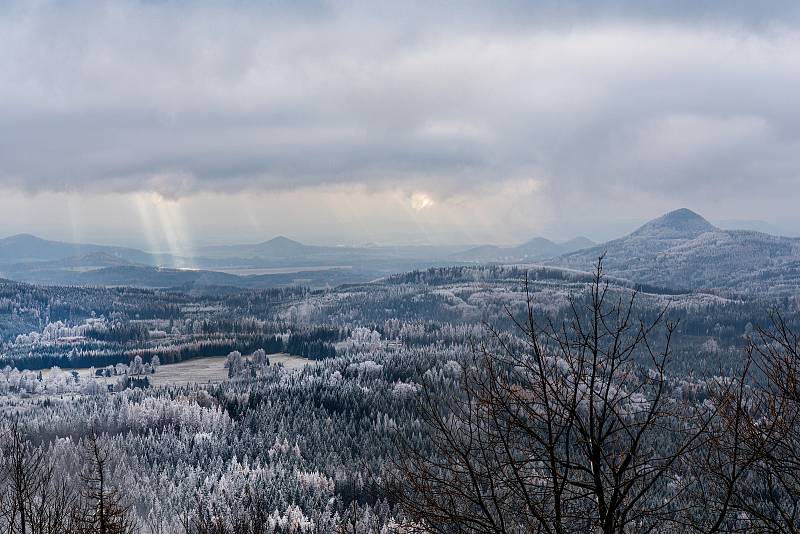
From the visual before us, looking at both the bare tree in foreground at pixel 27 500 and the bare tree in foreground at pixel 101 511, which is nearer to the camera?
the bare tree in foreground at pixel 101 511

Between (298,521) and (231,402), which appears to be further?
(231,402)

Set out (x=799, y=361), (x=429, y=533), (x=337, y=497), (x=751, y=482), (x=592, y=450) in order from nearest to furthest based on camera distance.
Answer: (x=592, y=450) < (x=429, y=533) < (x=799, y=361) < (x=337, y=497) < (x=751, y=482)

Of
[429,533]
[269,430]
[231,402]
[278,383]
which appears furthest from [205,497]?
[278,383]

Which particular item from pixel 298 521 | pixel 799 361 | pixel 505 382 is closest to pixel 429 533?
pixel 505 382

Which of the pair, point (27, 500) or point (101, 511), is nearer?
point (101, 511)

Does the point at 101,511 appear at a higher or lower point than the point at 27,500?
higher

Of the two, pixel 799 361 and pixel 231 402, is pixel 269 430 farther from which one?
pixel 799 361

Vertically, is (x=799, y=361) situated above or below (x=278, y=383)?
above

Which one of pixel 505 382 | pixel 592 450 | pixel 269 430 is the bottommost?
pixel 269 430

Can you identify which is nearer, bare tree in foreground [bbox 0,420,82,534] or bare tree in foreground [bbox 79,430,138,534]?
bare tree in foreground [bbox 79,430,138,534]

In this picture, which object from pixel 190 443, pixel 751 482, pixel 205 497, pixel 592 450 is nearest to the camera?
pixel 592 450
